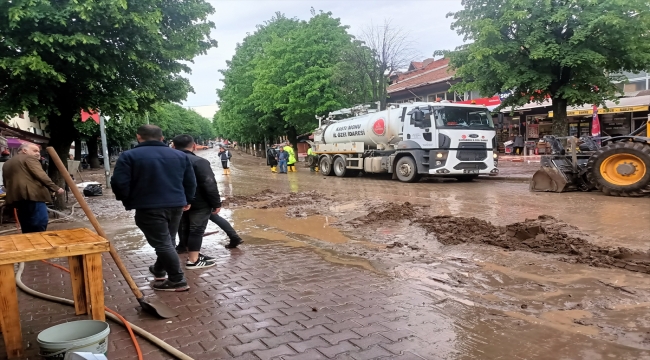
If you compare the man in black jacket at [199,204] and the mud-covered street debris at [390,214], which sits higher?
the man in black jacket at [199,204]

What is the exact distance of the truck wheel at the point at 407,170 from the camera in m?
17.1

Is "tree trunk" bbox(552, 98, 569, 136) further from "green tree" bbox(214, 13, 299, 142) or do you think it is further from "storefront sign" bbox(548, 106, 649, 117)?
"green tree" bbox(214, 13, 299, 142)

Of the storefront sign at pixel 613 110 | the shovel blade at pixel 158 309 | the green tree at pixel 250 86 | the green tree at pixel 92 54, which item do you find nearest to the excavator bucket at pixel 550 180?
the storefront sign at pixel 613 110

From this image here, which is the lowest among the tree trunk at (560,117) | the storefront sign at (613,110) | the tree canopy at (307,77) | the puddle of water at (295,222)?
the puddle of water at (295,222)

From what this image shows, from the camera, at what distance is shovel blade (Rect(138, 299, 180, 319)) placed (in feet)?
14.1

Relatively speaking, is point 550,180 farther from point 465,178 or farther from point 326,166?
point 326,166

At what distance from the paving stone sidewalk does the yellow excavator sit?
28.2ft

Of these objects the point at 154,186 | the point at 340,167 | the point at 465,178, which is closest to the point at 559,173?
the point at 465,178

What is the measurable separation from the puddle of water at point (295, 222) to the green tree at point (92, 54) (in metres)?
3.74

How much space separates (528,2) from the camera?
1505 cm

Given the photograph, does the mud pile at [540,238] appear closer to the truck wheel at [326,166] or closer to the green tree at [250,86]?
the truck wheel at [326,166]

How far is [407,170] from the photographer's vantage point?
17359mm

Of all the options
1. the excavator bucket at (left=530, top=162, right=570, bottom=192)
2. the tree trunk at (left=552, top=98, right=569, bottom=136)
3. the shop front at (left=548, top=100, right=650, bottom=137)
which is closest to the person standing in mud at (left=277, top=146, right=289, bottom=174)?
the tree trunk at (left=552, top=98, right=569, bottom=136)

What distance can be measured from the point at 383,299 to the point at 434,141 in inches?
486
